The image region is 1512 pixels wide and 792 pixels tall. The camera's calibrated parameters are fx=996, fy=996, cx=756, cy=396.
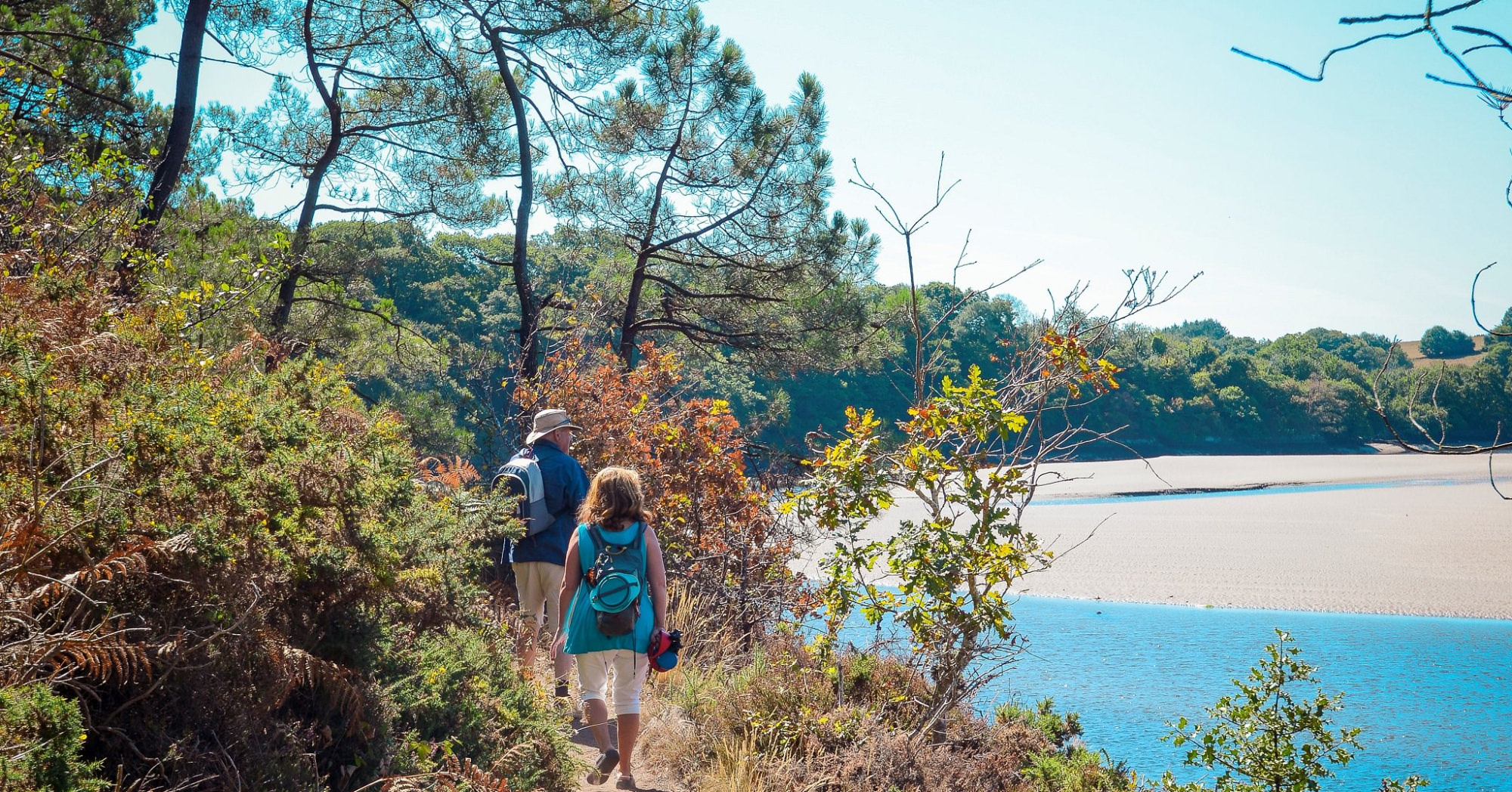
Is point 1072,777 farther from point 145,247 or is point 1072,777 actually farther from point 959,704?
point 145,247

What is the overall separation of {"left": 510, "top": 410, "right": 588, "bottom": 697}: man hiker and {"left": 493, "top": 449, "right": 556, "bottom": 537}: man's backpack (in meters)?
0.03

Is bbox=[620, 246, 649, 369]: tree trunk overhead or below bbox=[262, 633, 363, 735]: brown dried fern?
overhead

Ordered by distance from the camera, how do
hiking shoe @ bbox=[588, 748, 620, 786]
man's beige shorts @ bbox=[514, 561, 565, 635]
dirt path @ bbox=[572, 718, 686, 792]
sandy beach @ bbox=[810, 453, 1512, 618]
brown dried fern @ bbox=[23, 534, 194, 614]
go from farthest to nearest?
sandy beach @ bbox=[810, 453, 1512, 618], man's beige shorts @ bbox=[514, 561, 565, 635], dirt path @ bbox=[572, 718, 686, 792], hiking shoe @ bbox=[588, 748, 620, 786], brown dried fern @ bbox=[23, 534, 194, 614]

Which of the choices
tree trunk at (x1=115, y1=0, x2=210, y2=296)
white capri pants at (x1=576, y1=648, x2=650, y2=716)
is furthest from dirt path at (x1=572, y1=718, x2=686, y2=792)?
tree trunk at (x1=115, y1=0, x2=210, y2=296)

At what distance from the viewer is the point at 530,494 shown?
220 inches

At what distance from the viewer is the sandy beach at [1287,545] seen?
19.3m

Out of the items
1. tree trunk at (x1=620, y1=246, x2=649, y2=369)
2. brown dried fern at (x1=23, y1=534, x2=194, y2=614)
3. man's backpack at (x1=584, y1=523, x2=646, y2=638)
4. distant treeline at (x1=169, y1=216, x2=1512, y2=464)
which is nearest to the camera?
brown dried fern at (x1=23, y1=534, x2=194, y2=614)

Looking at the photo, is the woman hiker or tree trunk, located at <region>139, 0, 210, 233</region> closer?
the woman hiker

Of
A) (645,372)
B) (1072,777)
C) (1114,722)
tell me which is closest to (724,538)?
(645,372)

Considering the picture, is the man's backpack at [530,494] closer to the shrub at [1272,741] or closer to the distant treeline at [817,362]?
the distant treeline at [817,362]

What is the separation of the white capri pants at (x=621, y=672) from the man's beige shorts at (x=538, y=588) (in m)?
1.15

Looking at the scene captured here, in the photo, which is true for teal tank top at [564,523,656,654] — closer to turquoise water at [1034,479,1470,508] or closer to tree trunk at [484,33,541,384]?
tree trunk at [484,33,541,384]

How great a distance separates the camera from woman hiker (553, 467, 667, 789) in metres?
4.46

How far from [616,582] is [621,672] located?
0.43 metres
